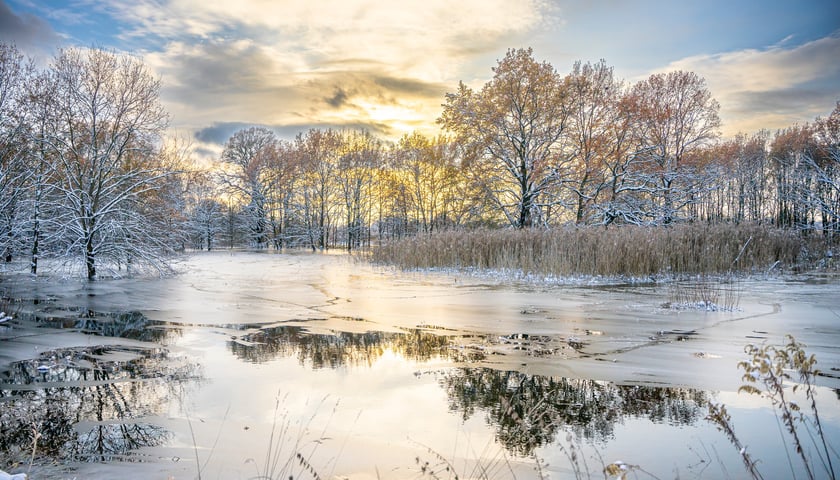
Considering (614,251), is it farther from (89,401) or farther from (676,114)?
(676,114)

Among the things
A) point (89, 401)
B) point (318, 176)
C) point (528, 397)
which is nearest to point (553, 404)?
point (528, 397)

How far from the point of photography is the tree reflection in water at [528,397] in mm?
3172

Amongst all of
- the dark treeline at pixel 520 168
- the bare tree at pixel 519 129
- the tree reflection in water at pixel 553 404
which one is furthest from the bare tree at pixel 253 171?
the tree reflection in water at pixel 553 404

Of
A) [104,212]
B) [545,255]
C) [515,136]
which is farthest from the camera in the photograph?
[515,136]

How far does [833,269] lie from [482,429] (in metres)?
18.5

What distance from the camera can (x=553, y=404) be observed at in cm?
362

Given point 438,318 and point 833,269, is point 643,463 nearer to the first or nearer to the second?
point 438,318

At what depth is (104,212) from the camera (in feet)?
44.3

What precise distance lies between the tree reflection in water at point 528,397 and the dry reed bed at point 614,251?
9677 mm

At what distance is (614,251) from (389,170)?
3000 cm

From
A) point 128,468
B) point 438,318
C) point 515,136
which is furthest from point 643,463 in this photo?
point 515,136

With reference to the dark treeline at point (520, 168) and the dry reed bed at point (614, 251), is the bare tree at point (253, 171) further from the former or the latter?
the dry reed bed at point (614, 251)

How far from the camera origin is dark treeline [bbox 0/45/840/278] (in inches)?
549

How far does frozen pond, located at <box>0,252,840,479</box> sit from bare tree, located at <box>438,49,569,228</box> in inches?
682
